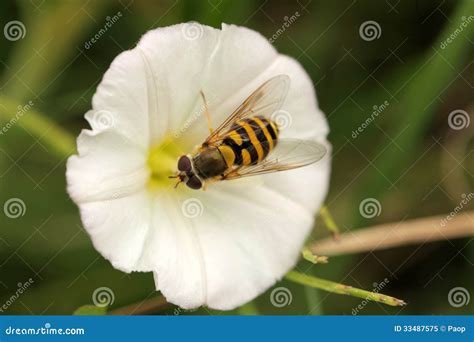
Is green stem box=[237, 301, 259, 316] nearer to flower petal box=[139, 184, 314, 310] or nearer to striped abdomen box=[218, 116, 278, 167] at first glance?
flower petal box=[139, 184, 314, 310]

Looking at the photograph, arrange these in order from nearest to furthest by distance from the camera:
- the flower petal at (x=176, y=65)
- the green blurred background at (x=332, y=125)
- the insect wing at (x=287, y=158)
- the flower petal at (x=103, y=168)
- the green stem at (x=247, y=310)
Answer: the flower petal at (x=103, y=168) → the flower petal at (x=176, y=65) → the insect wing at (x=287, y=158) → the green stem at (x=247, y=310) → the green blurred background at (x=332, y=125)

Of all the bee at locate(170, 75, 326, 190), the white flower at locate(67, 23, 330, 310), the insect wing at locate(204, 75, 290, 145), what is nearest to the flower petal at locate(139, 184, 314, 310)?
the white flower at locate(67, 23, 330, 310)

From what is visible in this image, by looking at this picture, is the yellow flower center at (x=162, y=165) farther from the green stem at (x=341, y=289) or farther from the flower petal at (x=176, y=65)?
the green stem at (x=341, y=289)

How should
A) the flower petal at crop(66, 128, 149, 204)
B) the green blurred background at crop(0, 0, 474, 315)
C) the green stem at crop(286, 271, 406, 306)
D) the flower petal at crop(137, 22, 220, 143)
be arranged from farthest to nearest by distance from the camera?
the green blurred background at crop(0, 0, 474, 315) → the green stem at crop(286, 271, 406, 306) → the flower petal at crop(137, 22, 220, 143) → the flower petal at crop(66, 128, 149, 204)

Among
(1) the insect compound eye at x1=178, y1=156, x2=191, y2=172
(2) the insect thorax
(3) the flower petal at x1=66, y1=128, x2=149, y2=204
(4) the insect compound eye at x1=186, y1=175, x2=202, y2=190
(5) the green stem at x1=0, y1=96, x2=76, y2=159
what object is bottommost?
(5) the green stem at x1=0, y1=96, x2=76, y2=159

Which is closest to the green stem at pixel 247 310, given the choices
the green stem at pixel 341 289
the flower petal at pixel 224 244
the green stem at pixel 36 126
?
the green stem at pixel 341 289

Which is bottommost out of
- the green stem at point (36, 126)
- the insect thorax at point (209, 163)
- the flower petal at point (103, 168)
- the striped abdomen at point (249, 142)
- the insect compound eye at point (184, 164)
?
the green stem at point (36, 126)

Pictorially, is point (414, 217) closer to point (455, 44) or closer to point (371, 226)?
point (371, 226)
